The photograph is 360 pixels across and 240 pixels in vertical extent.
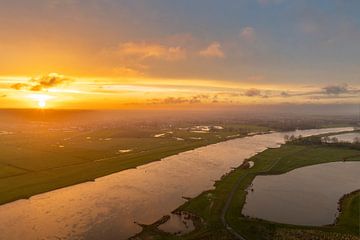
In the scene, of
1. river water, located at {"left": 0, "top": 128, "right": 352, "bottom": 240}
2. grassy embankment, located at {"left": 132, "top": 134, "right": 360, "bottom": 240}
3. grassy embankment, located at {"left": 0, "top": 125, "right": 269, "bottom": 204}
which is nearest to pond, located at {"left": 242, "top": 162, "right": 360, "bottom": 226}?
grassy embankment, located at {"left": 132, "top": 134, "right": 360, "bottom": 240}

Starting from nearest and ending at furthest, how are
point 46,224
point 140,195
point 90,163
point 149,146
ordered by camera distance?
1. point 46,224
2. point 140,195
3. point 90,163
4. point 149,146

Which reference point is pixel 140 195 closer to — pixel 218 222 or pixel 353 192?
pixel 218 222

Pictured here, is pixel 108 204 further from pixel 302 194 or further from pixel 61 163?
pixel 61 163

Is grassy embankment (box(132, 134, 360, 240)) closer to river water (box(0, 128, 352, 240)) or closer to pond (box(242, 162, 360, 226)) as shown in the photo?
pond (box(242, 162, 360, 226))

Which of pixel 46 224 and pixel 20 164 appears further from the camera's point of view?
pixel 20 164

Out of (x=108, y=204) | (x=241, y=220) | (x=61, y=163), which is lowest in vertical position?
(x=241, y=220)

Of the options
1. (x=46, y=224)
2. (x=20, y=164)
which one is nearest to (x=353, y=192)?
(x=46, y=224)

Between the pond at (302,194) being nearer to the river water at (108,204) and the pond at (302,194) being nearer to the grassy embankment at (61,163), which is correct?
the river water at (108,204)

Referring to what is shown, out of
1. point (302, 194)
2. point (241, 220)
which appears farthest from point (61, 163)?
point (302, 194)
